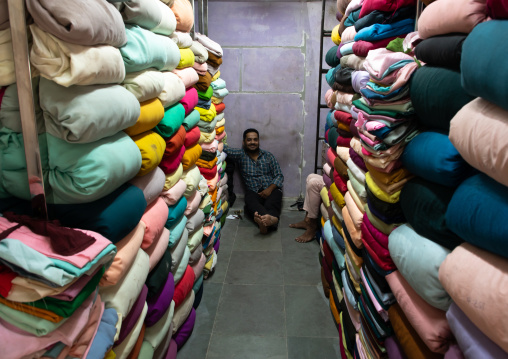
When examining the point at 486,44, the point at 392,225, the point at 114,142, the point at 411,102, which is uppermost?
the point at 486,44

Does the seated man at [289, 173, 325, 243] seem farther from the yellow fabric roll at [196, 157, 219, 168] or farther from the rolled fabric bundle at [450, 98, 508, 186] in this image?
the rolled fabric bundle at [450, 98, 508, 186]

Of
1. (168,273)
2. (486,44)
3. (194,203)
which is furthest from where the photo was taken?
(194,203)

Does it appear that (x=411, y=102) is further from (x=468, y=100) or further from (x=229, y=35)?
(x=229, y=35)

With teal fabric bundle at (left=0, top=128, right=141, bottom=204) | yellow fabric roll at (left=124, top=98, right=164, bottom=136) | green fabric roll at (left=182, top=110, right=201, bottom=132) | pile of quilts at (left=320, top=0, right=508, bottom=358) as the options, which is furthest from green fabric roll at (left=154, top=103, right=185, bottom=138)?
pile of quilts at (left=320, top=0, right=508, bottom=358)

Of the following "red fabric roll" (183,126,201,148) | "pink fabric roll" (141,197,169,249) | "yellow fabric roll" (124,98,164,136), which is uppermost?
"yellow fabric roll" (124,98,164,136)

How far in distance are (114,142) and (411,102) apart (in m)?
1.06

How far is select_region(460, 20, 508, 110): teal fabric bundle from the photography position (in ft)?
2.82

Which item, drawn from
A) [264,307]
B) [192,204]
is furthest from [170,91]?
[264,307]

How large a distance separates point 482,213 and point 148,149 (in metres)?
1.24

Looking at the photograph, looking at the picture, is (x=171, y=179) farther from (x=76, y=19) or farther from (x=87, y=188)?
(x=76, y=19)

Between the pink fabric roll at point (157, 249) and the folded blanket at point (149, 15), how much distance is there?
974 mm

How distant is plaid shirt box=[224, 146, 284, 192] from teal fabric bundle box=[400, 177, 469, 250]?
12.1 ft

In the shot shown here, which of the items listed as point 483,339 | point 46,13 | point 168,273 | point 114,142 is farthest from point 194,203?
point 483,339

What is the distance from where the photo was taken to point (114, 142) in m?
1.42
